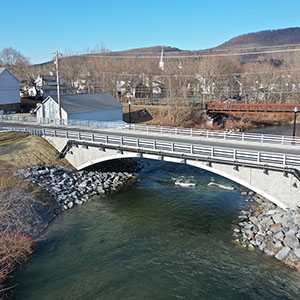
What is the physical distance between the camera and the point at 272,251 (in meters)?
18.3

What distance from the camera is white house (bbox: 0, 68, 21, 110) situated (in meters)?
58.8

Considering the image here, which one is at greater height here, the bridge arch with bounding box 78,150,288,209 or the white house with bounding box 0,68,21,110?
the white house with bounding box 0,68,21,110

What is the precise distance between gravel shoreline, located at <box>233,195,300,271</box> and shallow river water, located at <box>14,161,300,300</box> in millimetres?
566

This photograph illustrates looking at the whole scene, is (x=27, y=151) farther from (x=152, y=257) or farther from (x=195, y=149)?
(x=152, y=257)

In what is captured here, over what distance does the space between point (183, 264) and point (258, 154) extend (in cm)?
874

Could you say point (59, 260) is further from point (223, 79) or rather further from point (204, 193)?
point (223, 79)

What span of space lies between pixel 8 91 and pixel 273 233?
54.9m

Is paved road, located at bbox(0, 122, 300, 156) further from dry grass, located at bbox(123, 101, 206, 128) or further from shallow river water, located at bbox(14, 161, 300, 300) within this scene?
dry grass, located at bbox(123, 101, 206, 128)

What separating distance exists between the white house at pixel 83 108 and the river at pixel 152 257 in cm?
1989

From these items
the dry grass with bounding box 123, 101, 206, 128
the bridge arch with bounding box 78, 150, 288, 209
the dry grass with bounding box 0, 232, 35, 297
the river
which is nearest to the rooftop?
the dry grass with bounding box 123, 101, 206, 128

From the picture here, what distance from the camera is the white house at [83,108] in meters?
44.1

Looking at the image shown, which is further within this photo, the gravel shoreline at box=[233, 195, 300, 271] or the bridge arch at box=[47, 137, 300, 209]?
the bridge arch at box=[47, 137, 300, 209]

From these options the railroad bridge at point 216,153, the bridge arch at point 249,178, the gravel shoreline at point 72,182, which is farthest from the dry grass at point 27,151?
the bridge arch at point 249,178

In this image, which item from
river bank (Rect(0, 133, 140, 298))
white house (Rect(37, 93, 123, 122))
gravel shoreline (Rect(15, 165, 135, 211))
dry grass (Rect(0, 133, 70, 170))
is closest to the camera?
river bank (Rect(0, 133, 140, 298))
